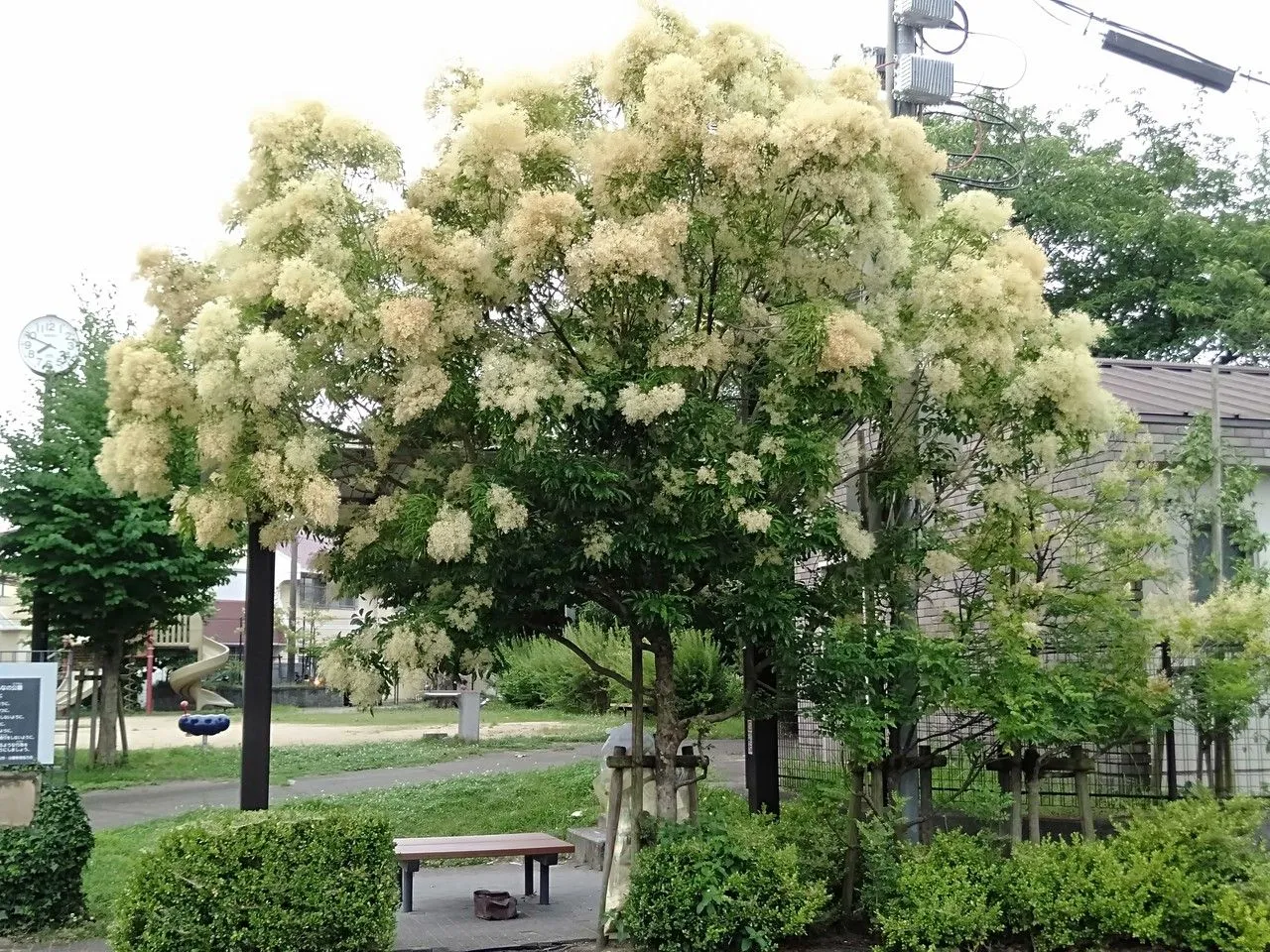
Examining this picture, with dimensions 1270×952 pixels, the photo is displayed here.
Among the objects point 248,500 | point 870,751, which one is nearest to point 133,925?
point 248,500

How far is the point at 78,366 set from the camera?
1766 centimetres

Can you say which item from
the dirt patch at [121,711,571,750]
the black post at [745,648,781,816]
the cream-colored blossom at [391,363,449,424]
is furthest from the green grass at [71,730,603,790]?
the cream-colored blossom at [391,363,449,424]

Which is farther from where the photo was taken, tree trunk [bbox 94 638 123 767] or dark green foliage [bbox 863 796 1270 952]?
tree trunk [bbox 94 638 123 767]

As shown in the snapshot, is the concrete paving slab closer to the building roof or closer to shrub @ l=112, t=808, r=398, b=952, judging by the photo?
shrub @ l=112, t=808, r=398, b=952

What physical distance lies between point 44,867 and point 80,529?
9.77 m

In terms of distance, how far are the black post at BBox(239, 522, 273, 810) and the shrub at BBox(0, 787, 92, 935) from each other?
1.50 metres

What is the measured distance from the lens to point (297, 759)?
1861 cm

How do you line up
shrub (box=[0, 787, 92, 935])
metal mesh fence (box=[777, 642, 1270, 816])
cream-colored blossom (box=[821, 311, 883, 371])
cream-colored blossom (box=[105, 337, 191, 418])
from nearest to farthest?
cream-colored blossom (box=[821, 311, 883, 371]) < cream-colored blossom (box=[105, 337, 191, 418]) < shrub (box=[0, 787, 92, 935]) < metal mesh fence (box=[777, 642, 1270, 816])

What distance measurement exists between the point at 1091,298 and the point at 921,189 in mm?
17063

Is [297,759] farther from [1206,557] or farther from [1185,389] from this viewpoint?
[1206,557]

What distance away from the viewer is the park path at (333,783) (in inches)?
564

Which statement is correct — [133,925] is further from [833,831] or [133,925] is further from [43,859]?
[833,831]

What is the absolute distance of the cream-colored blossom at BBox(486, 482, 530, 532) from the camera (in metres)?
6.41

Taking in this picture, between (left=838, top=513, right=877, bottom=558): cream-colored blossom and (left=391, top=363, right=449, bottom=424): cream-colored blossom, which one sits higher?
(left=391, top=363, right=449, bottom=424): cream-colored blossom
